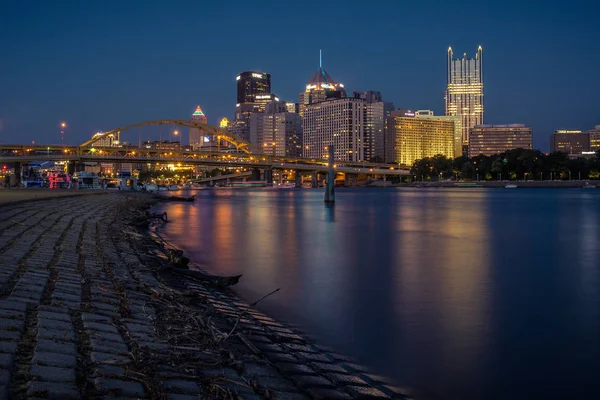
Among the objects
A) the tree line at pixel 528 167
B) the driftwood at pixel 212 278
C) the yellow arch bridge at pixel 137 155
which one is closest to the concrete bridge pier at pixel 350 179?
the yellow arch bridge at pixel 137 155

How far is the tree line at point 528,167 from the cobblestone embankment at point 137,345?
438 ft

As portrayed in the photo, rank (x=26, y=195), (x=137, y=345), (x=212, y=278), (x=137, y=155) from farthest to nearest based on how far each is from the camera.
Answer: (x=137, y=155) → (x=26, y=195) → (x=212, y=278) → (x=137, y=345)

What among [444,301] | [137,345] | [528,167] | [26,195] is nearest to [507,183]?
[528,167]

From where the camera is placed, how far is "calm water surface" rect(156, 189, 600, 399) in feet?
21.0

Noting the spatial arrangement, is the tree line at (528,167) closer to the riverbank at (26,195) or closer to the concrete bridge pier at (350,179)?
the concrete bridge pier at (350,179)

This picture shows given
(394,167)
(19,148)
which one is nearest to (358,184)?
(394,167)

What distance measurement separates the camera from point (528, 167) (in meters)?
130

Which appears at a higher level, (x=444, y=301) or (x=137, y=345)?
(x=137, y=345)

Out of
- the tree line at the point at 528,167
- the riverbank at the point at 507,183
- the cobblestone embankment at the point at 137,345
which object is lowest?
the riverbank at the point at 507,183

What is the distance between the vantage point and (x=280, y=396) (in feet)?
15.0

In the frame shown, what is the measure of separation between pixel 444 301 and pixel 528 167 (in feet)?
430

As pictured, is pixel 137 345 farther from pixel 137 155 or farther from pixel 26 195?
pixel 137 155

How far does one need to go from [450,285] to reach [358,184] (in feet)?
530

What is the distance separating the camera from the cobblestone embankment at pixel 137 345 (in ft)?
13.1
